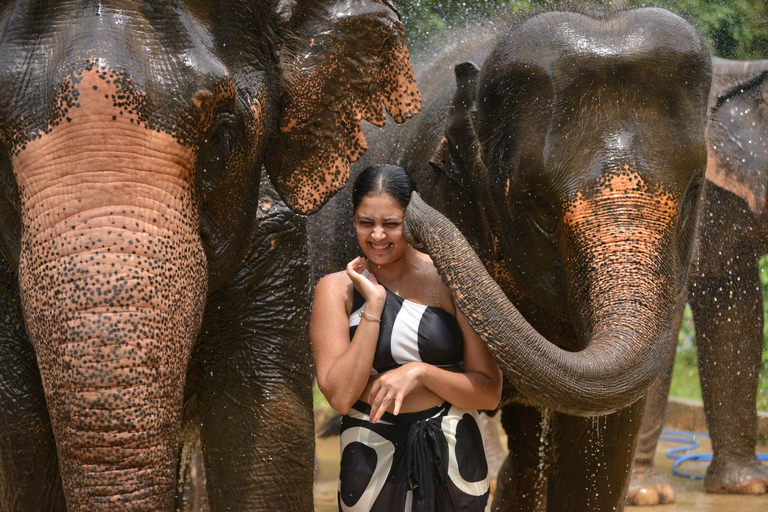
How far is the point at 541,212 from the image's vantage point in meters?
3.21

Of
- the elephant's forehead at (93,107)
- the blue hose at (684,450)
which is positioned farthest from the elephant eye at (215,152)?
the blue hose at (684,450)

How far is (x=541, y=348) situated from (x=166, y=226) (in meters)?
0.92

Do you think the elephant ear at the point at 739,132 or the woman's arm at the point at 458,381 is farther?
the elephant ear at the point at 739,132

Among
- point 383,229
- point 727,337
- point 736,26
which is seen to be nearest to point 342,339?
point 383,229

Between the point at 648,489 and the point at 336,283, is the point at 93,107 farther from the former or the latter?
the point at 648,489

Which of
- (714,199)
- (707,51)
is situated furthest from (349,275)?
(714,199)

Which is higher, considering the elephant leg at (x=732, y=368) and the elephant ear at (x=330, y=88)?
the elephant ear at (x=330, y=88)

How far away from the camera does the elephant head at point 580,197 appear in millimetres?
2631

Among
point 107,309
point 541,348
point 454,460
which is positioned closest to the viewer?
point 107,309

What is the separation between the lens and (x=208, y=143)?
2.62 m

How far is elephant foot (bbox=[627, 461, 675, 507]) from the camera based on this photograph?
5.39 meters

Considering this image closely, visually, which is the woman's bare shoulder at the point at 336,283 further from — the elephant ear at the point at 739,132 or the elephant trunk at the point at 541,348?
the elephant ear at the point at 739,132

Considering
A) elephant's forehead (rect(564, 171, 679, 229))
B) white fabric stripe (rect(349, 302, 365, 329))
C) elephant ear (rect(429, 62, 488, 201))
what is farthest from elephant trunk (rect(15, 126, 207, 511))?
elephant ear (rect(429, 62, 488, 201))

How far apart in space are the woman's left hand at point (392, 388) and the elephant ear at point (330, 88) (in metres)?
0.65
